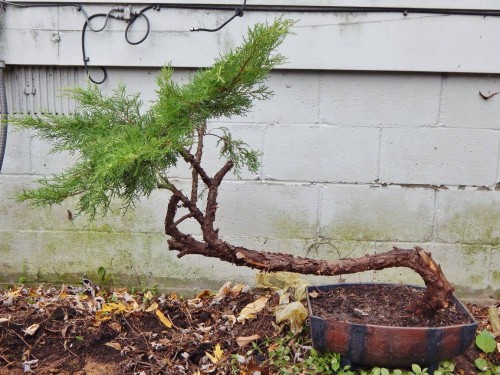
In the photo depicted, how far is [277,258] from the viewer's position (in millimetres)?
2180

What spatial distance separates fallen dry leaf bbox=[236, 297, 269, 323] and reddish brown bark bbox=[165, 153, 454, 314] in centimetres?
64

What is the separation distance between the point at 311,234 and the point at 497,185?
117 centimetres

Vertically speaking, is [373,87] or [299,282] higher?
[373,87]

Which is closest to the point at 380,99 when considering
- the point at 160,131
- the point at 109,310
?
the point at 160,131

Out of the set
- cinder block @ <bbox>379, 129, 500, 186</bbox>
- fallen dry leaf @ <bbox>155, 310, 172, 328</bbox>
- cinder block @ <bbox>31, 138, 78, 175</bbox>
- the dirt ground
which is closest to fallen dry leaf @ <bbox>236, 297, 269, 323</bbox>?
the dirt ground

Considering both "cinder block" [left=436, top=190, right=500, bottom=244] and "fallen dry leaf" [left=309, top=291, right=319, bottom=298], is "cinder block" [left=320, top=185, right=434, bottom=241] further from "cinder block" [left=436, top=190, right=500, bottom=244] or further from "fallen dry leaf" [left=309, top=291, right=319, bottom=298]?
"fallen dry leaf" [left=309, top=291, right=319, bottom=298]

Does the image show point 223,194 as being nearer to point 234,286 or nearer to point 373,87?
point 234,286

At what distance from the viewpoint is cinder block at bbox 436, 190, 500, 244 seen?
3068 mm

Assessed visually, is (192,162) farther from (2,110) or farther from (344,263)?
(2,110)

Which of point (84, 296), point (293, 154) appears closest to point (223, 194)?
point (293, 154)

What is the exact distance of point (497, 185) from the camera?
120 inches

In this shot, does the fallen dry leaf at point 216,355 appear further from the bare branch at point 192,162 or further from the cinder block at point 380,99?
the cinder block at point 380,99

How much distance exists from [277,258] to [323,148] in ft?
3.58

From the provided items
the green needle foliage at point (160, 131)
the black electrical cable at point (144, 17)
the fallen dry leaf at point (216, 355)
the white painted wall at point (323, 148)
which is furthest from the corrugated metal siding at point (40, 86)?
the fallen dry leaf at point (216, 355)
